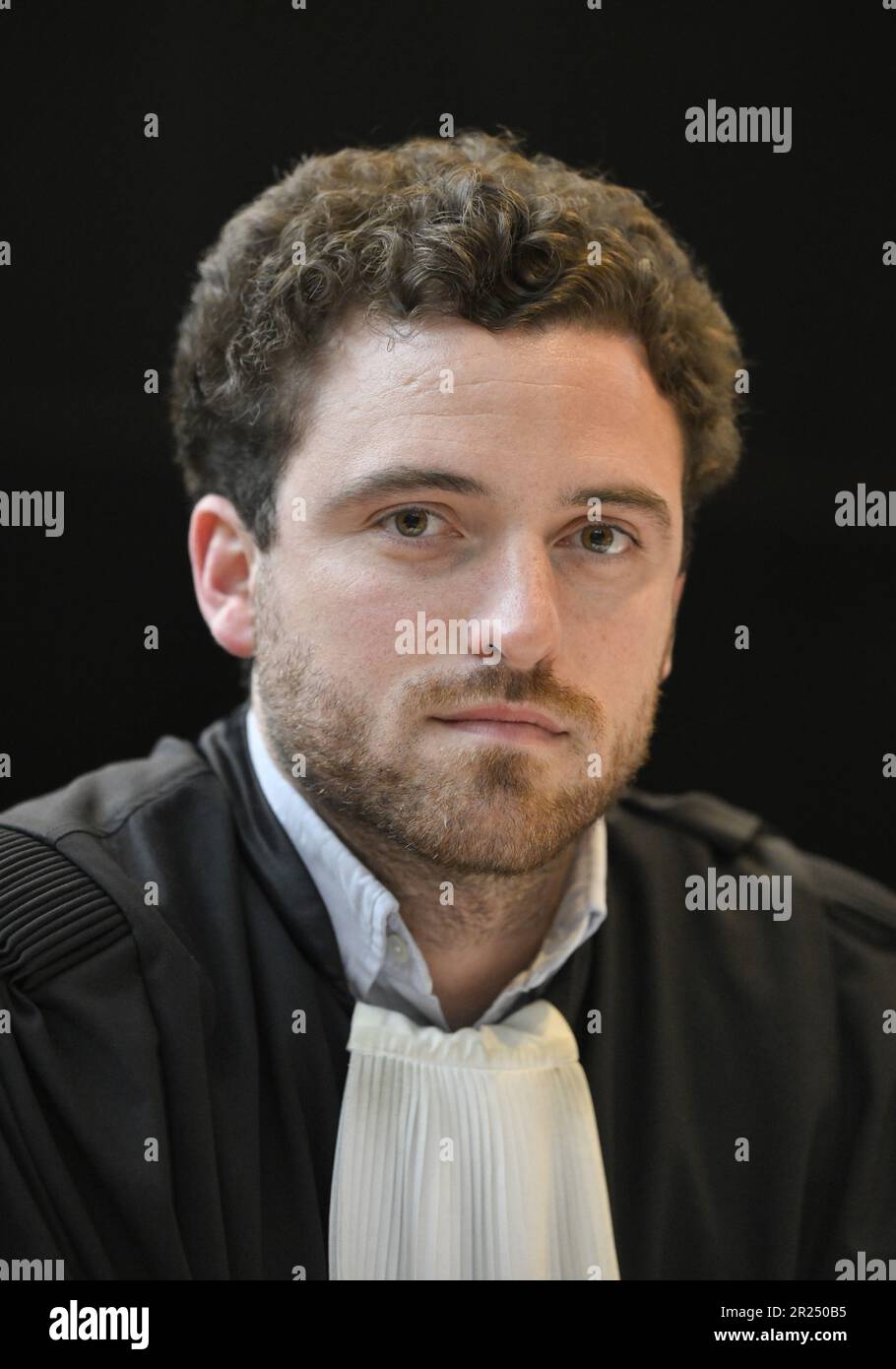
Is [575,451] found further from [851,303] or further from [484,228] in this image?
[851,303]

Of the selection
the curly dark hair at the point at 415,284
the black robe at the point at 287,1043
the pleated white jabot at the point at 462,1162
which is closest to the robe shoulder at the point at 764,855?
the black robe at the point at 287,1043

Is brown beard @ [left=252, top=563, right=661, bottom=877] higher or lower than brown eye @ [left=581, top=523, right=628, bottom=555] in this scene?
lower

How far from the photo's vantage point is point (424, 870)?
1.99 metres

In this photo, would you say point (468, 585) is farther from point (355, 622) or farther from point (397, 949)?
point (397, 949)

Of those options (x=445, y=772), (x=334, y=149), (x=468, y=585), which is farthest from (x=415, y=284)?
(x=334, y=149)

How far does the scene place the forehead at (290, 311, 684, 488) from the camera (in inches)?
73.3

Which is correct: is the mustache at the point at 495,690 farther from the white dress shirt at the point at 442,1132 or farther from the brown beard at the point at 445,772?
the white dress shirt at the point at 442,1132

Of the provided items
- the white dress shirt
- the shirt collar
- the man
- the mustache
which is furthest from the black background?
the mustache

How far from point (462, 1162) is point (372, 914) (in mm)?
345

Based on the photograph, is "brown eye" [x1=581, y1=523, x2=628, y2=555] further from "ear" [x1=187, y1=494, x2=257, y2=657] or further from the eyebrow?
"ear" [x1=187, y1=494, x2=257, y2=657]

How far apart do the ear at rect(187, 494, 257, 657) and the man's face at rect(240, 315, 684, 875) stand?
5.8 inches

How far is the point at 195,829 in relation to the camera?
6.61 ft
